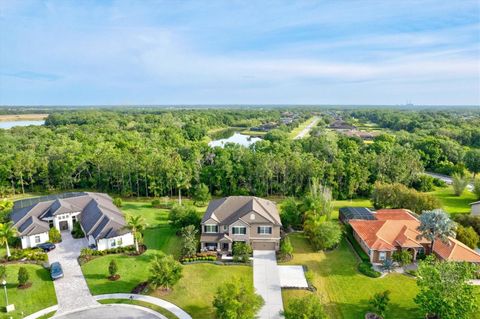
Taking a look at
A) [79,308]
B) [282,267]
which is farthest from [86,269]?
[282,267]

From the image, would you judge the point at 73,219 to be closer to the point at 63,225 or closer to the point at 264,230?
the point at 63,225

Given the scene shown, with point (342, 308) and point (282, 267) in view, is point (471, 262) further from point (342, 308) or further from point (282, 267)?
point (282, 267)

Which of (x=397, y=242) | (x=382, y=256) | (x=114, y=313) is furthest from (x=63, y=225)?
(x=397, y=242)

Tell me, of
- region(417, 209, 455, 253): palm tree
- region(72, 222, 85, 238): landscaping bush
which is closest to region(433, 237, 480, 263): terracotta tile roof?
region(417, 209, 455, 253): palm tree

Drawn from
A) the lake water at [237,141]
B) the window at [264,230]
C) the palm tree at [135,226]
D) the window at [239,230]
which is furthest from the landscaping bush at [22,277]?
the lake water at [237,141]

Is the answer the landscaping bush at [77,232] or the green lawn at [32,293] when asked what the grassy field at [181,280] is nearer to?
the green lawn at [32,293]

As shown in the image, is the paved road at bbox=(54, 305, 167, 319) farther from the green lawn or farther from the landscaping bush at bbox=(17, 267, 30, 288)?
the landscaping bush at bbox=(17, 267, 30, 288)

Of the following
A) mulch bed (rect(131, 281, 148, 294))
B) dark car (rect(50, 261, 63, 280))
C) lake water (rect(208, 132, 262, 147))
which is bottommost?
mulch bed (rect(131, 281, 148, 294))
